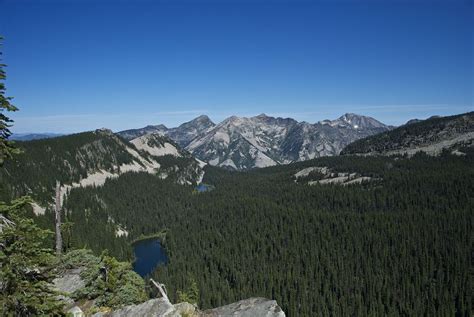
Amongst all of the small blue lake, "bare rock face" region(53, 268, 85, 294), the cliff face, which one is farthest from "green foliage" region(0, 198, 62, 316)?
the small blue lake

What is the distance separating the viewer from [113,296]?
102 ft

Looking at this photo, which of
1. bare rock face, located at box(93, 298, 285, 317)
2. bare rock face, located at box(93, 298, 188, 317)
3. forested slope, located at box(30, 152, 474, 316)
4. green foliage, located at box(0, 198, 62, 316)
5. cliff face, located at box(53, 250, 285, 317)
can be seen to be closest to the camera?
green foliage, located at box(0, 198, 62, 316)

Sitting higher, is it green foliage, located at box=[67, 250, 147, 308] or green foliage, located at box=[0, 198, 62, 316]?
green foliage, located at box=[0, 198, 62, 316]

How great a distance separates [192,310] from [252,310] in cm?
455

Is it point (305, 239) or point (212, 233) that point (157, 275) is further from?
point (305, 239)

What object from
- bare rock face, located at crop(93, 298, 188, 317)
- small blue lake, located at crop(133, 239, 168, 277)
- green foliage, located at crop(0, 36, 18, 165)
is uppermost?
green foliage, located at crop(0, 36, 18, 165)

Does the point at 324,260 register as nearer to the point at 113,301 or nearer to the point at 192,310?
the point at 113,301

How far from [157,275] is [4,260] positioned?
116813 millimetres

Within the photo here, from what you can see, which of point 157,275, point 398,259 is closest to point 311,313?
point 157,275

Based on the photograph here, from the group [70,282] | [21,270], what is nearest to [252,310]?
[21,270]

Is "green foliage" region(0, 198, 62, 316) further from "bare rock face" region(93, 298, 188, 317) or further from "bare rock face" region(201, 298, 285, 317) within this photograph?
"bare rock face" region(201, 298, 285, 317)

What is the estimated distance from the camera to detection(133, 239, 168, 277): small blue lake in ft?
491

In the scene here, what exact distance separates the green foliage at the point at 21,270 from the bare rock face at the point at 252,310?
11754mm

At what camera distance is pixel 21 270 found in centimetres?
1925
